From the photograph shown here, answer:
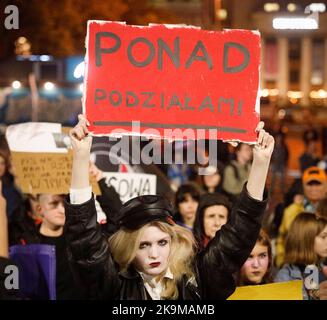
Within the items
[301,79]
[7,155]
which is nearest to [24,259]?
[7,155]

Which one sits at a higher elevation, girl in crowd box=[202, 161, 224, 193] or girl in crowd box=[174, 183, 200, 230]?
girl in crowd box=[202, 161, 224, 193]

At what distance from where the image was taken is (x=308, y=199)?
7926mm

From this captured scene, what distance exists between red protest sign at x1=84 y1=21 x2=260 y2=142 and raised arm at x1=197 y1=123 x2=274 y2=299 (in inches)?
6.0

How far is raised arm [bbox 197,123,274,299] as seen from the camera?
3.59 m

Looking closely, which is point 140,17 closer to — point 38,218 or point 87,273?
point 38,218

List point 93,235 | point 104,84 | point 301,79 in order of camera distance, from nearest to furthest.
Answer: point 93,235, point 104,84, point 301,79

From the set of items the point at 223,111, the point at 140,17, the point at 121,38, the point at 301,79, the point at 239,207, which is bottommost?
the point at 239,207

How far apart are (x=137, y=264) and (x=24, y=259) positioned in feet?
4.79

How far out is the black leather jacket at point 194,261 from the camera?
11.2 ft

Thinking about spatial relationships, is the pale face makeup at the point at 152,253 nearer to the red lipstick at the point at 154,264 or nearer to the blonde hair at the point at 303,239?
the red lipstick at the point at 154,264

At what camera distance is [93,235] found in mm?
3439

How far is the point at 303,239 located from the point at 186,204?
1875mm

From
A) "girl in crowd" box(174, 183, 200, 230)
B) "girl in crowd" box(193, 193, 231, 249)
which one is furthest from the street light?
"girl in crowd" box(193, 193, 231, 249)

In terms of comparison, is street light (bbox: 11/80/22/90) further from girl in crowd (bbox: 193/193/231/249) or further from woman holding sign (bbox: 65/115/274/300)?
woman holding sign (bbox: 65/115/274/300)
